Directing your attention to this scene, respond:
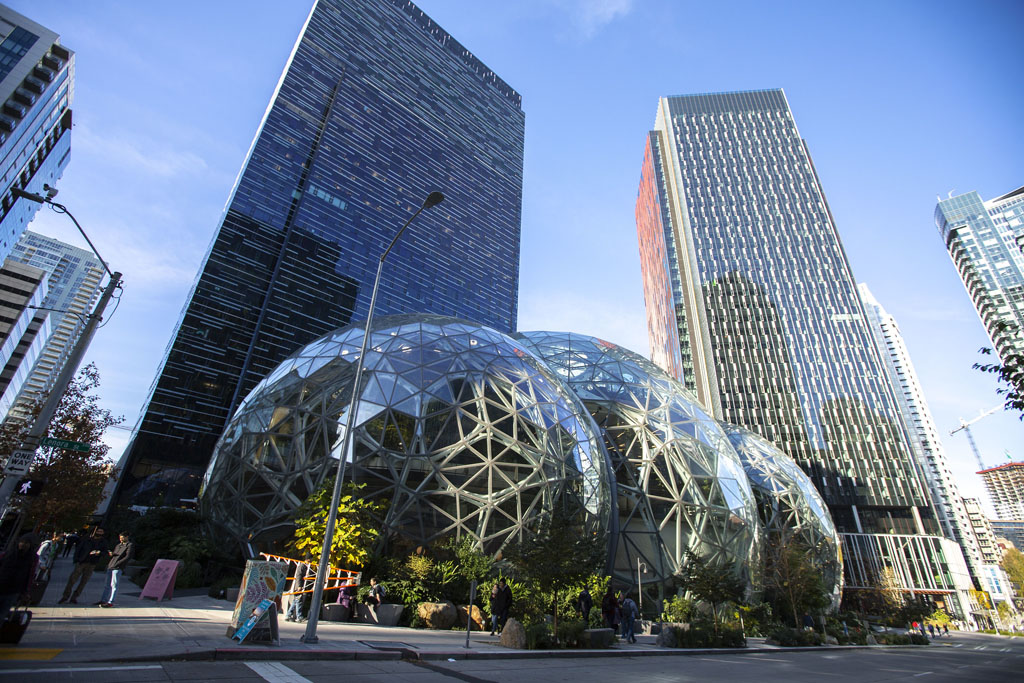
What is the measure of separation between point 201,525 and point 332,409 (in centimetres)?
877

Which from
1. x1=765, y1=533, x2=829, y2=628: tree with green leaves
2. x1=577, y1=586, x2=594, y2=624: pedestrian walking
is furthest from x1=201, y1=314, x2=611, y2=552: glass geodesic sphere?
x1=765, y1=533, x2=829, y2=628: tree with green leaves

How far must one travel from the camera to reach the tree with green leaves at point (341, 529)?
14.5 metres

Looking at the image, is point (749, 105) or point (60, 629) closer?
point (60, 629)

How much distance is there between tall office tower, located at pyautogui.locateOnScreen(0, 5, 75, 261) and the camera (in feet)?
152

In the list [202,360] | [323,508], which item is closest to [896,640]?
[323,508]

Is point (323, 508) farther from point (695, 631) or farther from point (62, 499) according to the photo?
point (62, 499)

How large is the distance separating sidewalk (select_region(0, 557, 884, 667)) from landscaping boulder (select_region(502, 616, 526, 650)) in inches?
11.1

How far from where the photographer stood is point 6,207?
157 feet

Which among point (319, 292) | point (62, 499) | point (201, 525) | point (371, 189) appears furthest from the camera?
point (371, 189)

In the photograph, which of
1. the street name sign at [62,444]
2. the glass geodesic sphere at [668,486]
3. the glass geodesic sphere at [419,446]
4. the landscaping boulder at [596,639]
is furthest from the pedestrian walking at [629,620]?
the street name sign at [62,444]

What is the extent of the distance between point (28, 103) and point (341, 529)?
6430 centimetres

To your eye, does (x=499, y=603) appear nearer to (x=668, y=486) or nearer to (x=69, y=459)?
(x=668, y=486)

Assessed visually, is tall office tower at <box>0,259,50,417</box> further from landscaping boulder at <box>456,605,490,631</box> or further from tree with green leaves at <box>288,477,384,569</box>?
landscaping boulder at <box>456,605,490,631</box>

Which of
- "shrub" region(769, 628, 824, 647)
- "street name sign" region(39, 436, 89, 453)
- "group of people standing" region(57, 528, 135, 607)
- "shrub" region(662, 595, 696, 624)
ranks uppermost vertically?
"street name sign" region(39, 436, 89, 453)
